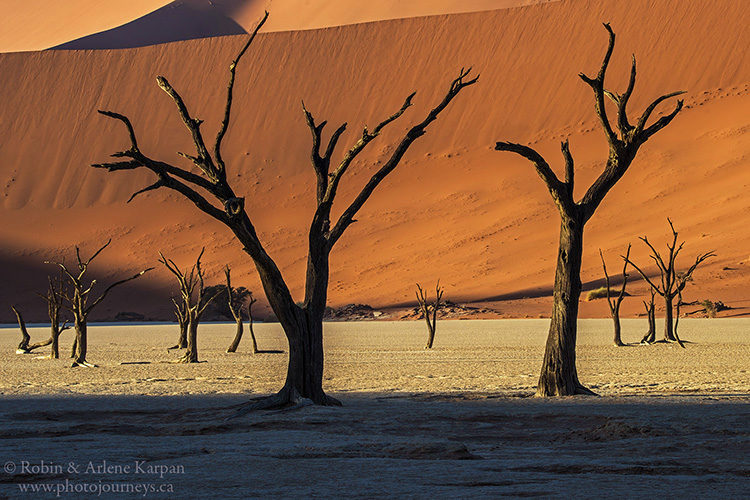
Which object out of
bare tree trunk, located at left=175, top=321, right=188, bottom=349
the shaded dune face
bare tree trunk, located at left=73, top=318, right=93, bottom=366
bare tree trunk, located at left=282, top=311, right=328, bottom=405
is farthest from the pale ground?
the shaded dune face

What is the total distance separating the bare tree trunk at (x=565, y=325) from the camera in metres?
12.9

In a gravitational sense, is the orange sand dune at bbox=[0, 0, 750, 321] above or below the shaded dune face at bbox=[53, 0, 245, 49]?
below

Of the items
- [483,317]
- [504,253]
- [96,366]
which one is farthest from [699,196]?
[96,366]

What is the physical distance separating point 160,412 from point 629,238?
160ft

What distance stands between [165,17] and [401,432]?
93.0 m

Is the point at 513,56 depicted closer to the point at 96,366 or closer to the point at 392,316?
the point at 392,316

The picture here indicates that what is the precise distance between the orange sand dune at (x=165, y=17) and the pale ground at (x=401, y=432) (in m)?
75.1

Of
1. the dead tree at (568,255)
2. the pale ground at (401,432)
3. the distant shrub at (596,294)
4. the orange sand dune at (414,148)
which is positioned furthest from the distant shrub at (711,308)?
the dead tree at (568,255)

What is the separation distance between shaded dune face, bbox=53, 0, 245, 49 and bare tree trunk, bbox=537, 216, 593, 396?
8554 cm

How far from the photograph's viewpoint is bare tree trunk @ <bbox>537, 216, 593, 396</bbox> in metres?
12.9

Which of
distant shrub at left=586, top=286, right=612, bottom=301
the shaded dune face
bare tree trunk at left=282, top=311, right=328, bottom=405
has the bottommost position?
bare tree trunk at left=282, top=311, right=328, bottom=405

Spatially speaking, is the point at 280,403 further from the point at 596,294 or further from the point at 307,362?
the point at 596,294

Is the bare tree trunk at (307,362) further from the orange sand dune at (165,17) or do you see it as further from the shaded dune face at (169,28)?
the shaded dune face at (169,28)

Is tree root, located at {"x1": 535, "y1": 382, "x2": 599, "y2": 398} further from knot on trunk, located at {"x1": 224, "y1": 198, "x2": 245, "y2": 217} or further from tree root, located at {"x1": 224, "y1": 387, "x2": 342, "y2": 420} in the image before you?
knot on trunk, located at {"x1": 224, "y1": 198, "x2": 245, "y2": 217}
